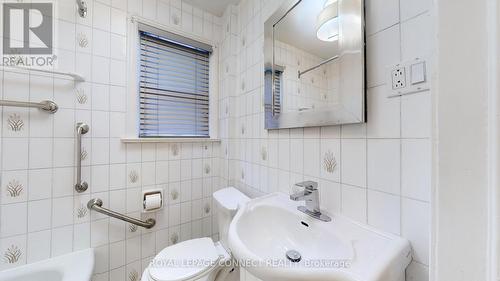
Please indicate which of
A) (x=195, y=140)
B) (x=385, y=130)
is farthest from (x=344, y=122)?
(x=195, y=140)

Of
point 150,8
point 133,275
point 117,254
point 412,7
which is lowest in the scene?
point 133,275

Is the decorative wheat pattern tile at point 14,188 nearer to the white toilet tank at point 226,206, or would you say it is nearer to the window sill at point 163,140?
the window sill at point 163,140

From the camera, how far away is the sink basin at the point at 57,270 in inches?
39.1

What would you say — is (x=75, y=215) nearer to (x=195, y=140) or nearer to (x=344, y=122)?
(x=195, y=140)

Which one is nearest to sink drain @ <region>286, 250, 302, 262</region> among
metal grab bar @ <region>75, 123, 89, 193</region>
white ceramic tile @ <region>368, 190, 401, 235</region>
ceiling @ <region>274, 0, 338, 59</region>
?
white ceramic tile @ <region>368, 190, 401, 235</region>

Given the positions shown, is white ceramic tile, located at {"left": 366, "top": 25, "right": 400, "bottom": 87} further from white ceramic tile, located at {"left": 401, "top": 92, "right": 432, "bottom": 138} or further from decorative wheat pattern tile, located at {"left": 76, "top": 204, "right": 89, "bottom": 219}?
decorative wheat pattern tile, located at {"left": 76, "top": 204, "right": 89, "bottom": 219}

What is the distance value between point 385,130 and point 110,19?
1.67 m

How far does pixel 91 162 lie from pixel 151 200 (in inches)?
17.0

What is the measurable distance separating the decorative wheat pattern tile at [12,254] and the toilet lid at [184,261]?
0.72 meters

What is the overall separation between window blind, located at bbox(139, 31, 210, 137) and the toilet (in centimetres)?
66

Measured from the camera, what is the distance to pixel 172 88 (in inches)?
60.2

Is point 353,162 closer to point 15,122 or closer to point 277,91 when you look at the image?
point 277,91

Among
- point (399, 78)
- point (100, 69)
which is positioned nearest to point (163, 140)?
point (100, 69)

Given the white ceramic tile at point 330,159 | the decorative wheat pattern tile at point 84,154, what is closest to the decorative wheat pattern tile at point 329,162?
the white ceramic tile at point 330,159
